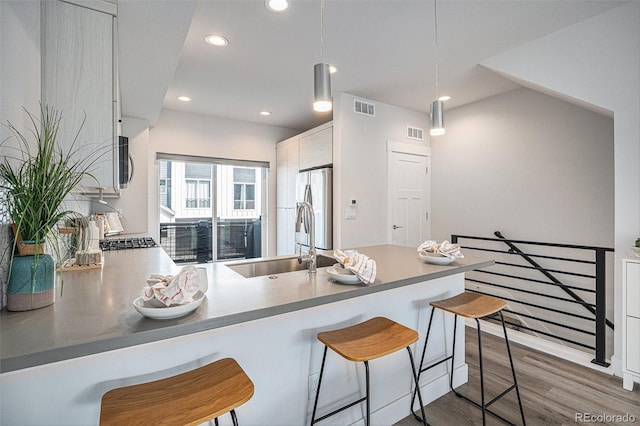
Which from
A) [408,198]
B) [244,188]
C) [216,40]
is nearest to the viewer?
[216,40]

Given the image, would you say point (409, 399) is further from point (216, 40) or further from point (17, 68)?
point (216, 40)

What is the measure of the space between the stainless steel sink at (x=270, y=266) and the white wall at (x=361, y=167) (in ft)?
5.26

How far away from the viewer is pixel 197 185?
4762mm

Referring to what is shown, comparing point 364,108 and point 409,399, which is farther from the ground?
point 364,108

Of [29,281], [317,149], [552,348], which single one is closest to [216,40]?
[317,149]

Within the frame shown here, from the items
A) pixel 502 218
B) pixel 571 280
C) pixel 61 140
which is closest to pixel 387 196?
pixel 502 218

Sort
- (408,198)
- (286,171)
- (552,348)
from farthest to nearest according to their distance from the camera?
(286,171) < (408,198) < (552,348)

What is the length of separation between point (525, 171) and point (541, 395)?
251cm

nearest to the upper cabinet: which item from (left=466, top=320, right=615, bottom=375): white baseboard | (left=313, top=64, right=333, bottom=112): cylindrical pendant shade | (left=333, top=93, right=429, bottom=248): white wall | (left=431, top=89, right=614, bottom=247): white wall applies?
(left=313, top=64, right=333, bottom=112): cylindrical pendant shade

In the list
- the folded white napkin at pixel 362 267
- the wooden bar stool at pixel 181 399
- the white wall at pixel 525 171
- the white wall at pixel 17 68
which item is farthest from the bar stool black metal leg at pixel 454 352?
the white wall at pixel 17 68

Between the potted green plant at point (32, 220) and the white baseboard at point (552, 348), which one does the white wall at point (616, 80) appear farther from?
the potted green plant at point (32, 220)

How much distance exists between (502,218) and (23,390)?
4396mm

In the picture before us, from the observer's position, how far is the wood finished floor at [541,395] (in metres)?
1.90

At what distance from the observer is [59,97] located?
149 cm
